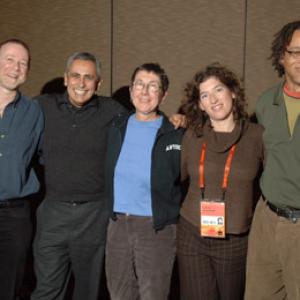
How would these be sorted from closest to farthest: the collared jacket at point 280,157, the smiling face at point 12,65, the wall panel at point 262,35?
the collared jacket at point 280,157
the smiling face at point 12,65
the wall panel at point 262,35

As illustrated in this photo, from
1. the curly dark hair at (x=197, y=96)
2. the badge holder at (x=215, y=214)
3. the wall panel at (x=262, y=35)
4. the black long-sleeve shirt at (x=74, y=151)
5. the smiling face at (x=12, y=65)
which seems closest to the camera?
the badge holder at (x=215, y=214)

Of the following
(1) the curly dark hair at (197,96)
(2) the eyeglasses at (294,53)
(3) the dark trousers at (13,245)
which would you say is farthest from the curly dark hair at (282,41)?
(3) the dark trousers at (13,245)

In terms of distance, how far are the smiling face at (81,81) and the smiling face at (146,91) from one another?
309 mm

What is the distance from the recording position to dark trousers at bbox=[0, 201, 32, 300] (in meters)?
2.68

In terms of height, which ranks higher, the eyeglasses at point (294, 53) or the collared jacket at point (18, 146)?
the eyeglasses at point (294, 53)

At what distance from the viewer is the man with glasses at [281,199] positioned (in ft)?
7.50

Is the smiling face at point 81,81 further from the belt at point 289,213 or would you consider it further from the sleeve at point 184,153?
the belt at point 289,213

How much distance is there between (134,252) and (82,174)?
0.58m

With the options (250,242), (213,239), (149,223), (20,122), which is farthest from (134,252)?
(20,122)

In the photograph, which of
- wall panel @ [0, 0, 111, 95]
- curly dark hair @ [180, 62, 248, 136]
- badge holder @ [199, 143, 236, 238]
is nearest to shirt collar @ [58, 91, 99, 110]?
curly dark hair @ [180, 62, 248, 136]

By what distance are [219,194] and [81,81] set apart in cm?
109

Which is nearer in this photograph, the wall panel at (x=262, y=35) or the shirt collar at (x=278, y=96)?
the shirt collar at (x=278, y=96)

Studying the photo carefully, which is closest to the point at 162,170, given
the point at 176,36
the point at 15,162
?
the point at 15,162

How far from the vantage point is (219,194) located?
2422 millimetres
